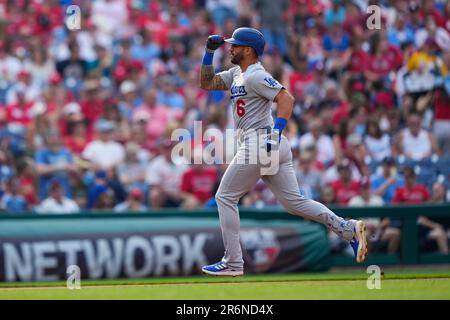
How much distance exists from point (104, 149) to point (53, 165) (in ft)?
2.98

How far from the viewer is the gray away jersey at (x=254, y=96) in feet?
31.1

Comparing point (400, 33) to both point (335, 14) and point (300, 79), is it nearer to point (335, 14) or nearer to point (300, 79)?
point (335, 14)

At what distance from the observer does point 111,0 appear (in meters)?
20.0

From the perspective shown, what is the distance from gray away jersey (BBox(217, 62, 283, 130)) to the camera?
31.1 ft

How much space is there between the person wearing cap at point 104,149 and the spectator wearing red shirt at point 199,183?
1.14 meters

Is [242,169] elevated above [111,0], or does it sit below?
below

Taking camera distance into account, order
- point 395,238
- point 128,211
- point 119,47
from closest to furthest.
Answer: point 128,211 → point 395,238 → point 119,47

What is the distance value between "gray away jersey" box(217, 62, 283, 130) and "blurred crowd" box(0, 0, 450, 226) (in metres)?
5.57

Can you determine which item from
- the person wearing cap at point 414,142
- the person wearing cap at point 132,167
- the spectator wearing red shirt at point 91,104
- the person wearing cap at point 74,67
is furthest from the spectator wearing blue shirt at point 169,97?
the person wearing cap at point 414,142

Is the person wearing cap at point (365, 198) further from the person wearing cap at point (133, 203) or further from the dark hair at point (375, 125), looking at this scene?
the person wearing cap at point (133, 203)

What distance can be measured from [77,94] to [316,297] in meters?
9.12

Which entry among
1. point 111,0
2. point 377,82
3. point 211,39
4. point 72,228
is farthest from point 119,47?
point 211,39

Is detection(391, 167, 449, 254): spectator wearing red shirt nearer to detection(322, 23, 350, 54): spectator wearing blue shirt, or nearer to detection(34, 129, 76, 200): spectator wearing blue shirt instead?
detection(322, 23, 350, 54): spectator wearing blue shirt

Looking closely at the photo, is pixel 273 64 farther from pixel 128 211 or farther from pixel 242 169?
pixel 242 169
